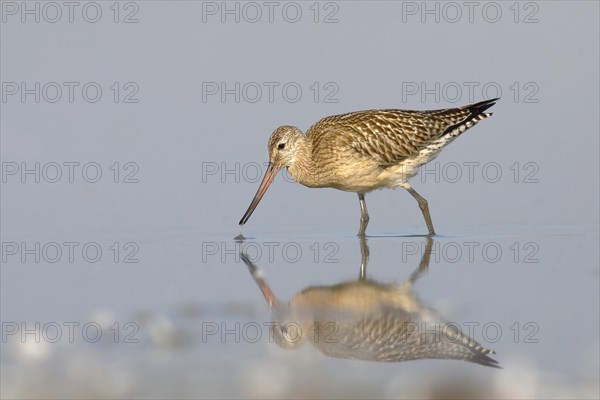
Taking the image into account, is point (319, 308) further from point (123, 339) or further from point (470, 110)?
point (470, 110)

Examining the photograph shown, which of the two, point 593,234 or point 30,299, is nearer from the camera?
point 30,299

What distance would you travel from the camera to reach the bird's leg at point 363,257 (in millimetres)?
9797

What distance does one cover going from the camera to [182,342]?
748 centimetres

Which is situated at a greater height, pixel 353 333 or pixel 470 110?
pixel 470 110

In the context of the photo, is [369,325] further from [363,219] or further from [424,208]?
[424,208]

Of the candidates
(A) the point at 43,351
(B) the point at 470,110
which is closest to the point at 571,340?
(A) the point at 43,351

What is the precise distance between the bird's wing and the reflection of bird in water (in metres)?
3.27

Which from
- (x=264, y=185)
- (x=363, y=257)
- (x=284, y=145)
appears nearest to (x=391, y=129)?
(x=284, y=145)

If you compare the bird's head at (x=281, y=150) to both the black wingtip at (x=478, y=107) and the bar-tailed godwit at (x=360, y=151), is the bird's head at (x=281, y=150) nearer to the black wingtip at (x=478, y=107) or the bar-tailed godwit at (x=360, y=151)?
the bar-tailed godwit at (x=360, y=151)

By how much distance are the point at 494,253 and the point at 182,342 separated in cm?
414

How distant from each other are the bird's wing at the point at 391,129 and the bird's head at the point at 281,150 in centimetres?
26

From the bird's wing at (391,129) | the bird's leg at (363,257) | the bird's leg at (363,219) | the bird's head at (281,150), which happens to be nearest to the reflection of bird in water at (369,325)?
the bird's leg at (363,257)

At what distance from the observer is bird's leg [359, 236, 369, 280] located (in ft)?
32.1

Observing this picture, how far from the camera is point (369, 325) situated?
25.3ft
